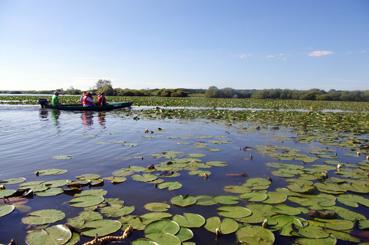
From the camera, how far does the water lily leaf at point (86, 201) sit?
388 centimetres

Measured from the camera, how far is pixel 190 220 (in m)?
3.40

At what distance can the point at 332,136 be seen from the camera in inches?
412

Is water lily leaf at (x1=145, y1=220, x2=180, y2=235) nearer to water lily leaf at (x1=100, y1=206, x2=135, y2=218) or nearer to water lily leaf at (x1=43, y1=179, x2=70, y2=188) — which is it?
water lily leaf at (x1=100, y1=206, x2=135, y2=218)

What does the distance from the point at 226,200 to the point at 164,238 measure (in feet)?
4.40

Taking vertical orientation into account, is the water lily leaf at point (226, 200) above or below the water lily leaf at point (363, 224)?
above

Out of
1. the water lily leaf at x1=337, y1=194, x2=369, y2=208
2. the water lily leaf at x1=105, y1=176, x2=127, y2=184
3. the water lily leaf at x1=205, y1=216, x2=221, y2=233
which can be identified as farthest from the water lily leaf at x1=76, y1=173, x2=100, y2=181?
the water lily leaf at x1=337, y1=194, x2=369, y2=208

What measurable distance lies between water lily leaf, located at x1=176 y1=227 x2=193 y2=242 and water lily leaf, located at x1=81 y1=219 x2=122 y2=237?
644mm

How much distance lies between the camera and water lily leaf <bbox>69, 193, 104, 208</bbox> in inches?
153

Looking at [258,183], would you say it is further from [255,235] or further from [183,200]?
[255,235]

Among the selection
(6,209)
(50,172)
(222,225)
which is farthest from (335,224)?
(50,172)

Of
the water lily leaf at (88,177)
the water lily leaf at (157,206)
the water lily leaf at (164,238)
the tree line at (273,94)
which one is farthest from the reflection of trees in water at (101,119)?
the tree line at (273,94)

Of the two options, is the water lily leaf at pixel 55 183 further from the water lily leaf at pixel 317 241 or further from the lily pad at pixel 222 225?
the water lily leaf at pixel 317 241

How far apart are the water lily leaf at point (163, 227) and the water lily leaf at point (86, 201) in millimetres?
1000

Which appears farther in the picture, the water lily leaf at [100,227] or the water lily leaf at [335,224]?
the water lily leaf at [335,224]
